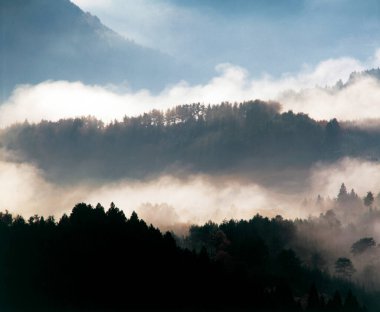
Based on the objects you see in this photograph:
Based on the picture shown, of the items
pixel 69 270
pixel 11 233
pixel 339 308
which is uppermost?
pixel 11 233

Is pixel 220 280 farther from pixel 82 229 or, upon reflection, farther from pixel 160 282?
pixel 82 229

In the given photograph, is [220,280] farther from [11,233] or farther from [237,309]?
[11,233]

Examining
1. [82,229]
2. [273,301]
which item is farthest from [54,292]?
[273,301]

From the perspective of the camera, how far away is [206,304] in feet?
371

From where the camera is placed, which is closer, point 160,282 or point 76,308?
point 76,308

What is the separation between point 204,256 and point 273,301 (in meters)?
16.7

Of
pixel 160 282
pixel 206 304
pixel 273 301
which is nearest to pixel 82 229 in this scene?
pixel 160 282

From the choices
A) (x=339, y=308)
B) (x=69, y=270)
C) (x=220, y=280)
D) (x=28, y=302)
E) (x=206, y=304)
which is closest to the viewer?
(x=28, y=302)

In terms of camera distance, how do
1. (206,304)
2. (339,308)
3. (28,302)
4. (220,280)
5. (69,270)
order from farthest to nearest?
1. (339,308)
2. (220,280)
3. (206,304)
4. (69,270)
5. (28,302)

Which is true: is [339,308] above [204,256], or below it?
below

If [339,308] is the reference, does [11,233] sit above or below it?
above

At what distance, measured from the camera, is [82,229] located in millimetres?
114250

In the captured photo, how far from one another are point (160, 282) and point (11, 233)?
2944 cm

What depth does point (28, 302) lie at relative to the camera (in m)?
98.6
